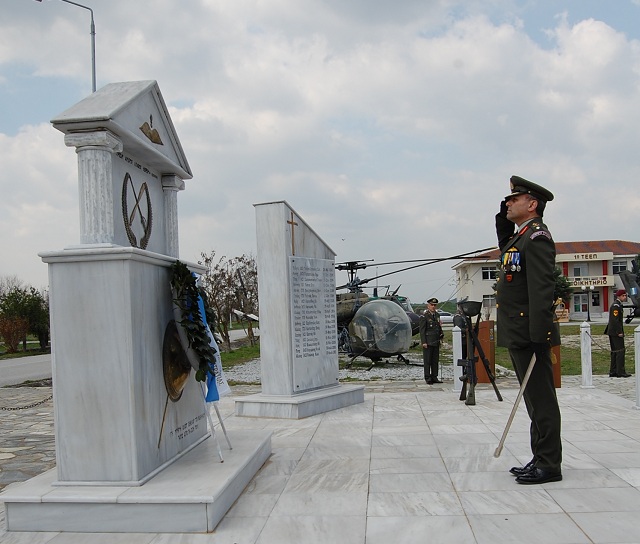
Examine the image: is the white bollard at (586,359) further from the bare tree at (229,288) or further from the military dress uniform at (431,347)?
the bare tree at (229,288)

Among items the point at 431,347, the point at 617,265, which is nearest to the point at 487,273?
the point at 617,265

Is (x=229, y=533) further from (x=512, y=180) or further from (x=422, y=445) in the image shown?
(x=512, y=180)

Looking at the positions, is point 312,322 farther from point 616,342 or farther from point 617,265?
point 617,265

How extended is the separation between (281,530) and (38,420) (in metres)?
6.86

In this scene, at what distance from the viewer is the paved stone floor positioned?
147 inches

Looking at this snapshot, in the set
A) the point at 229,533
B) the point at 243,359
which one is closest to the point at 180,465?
the point at 229,533

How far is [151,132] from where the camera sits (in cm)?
526

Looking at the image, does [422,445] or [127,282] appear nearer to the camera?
[127,282]

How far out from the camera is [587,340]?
34.1 ft

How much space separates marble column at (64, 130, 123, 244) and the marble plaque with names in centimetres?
413

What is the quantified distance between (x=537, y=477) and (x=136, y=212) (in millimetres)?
3832

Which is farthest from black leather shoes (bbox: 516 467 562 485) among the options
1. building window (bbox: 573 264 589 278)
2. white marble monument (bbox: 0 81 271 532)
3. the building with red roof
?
building window (bbox: 573 264 589 278)

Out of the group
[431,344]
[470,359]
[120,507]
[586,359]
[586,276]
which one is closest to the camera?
[120,507]

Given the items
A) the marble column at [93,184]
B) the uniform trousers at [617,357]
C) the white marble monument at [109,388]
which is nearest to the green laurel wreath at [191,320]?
the white marble monument at [109,388]
